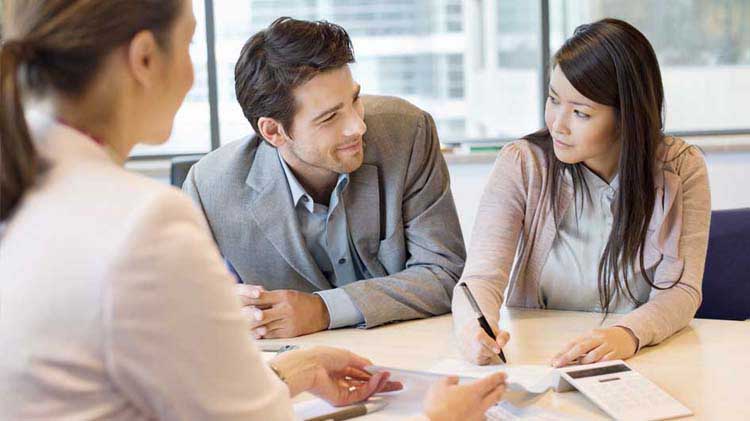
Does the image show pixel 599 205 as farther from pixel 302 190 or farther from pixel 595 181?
pixel 302 190

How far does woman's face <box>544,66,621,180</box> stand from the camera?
1.85m

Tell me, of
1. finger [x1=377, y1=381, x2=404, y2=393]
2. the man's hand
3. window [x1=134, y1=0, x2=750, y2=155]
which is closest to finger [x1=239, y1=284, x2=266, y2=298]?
the man's hand

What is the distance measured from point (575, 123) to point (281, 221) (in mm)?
675

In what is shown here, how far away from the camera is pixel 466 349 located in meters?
1.61

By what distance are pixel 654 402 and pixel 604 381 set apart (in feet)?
0.32

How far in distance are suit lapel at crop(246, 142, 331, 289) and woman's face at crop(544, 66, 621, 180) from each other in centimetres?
59

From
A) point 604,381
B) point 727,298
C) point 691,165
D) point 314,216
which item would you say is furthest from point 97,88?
point 727,298

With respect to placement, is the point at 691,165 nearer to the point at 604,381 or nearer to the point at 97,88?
the point at 604,381

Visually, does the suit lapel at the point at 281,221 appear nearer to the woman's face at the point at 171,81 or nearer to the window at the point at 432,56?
the woman's face at the point at 171,81

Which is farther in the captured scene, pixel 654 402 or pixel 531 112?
pixel 531 112

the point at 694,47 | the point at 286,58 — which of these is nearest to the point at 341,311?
the point at 286,58

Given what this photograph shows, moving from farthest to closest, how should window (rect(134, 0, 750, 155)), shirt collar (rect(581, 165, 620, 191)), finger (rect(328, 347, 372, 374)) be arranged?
window (rect(134, 0, 750, 155))
shirt collar (rect(581, 165, 620, 191))
finger (rect(328, 347, 372, 374))

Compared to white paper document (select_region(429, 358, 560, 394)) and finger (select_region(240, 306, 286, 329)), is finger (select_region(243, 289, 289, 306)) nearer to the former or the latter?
finger (select_region(240, 306, 286, 329))

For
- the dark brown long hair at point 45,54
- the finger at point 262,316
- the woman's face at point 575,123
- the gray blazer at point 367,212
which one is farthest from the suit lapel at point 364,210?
the dark brown long hair at point 45,54
